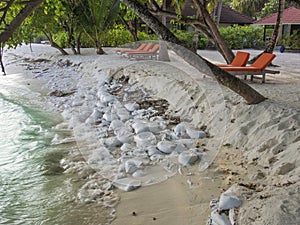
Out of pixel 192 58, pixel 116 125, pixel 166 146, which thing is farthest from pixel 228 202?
pixel 116 125

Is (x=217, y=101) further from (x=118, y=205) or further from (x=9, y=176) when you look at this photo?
(x=9, y=176)

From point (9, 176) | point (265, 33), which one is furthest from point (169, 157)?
point (265, 33)

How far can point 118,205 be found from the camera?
3.71m

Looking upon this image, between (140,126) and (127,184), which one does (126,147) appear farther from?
(127,184)

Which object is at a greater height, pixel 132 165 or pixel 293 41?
pixel 132 165

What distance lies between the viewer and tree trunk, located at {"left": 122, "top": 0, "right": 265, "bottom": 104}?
181 inches

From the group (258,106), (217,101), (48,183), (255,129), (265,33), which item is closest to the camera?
(48,183)

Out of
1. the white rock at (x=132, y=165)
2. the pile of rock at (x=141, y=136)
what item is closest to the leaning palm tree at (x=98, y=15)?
the pile of rock at (x=141, y=136)

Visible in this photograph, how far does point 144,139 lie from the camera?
5410 mm

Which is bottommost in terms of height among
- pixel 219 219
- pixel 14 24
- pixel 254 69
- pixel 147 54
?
pixel 219 219

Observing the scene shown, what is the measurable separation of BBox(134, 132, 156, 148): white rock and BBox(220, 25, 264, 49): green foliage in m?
16.3

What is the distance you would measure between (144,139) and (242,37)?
17616 millimetres

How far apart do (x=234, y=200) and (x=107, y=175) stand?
201cm

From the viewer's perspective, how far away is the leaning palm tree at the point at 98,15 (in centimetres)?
1345
